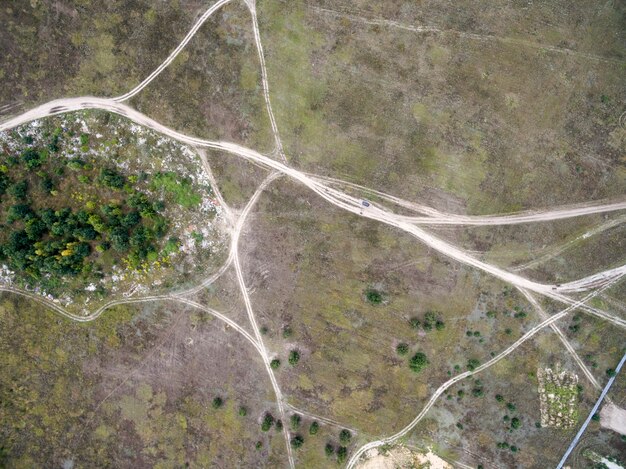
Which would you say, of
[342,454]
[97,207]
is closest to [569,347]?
[342,454]

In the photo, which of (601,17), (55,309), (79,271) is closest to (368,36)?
(601,17)

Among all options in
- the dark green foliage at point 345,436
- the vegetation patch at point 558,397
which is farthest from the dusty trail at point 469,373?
the vegetation patch at point 558,397

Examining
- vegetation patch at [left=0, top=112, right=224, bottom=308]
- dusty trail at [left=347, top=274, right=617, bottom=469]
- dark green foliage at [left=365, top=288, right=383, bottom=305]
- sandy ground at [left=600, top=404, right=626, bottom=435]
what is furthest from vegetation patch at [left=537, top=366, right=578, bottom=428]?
vegetation patch at [left=0, top=112, right=224, bottom=308]

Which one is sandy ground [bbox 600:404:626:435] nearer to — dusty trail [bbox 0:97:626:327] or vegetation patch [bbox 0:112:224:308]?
dusty trail [bbox 0:97:626:327]

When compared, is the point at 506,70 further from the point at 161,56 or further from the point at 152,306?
the point at 152,306

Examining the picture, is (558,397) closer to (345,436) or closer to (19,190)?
(345,436)

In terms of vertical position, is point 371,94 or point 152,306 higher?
point 371,94
